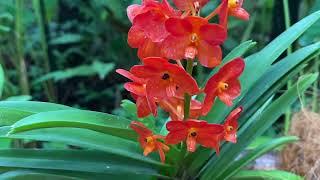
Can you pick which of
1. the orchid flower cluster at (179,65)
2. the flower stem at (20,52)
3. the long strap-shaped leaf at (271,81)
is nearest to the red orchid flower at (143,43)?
the orchid flower cluster at (179,65)

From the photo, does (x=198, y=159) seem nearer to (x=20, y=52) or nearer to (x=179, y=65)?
(x=179, y=65)

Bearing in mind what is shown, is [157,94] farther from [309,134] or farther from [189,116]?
[309,134]

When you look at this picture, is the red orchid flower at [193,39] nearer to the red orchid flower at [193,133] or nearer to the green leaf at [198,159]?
the red orchid flower at [193,133]

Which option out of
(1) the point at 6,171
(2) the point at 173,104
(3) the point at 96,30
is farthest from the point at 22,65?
(2) the point at 173,104

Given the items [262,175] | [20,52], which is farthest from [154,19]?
[20,52]

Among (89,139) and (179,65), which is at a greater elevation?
(179,65)

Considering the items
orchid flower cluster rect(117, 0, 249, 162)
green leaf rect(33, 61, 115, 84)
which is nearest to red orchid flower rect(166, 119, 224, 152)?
orchid flower cluster rect(117, 0, 249, 162)
